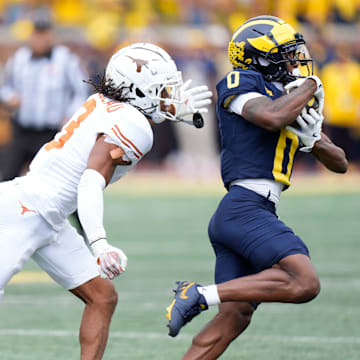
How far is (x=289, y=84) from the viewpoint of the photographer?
421 centimetres

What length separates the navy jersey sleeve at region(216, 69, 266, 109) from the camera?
13.8 feet

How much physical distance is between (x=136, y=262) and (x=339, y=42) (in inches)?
362

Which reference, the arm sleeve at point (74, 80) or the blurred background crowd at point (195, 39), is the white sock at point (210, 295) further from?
the blurred background crowd at point (195, 39)

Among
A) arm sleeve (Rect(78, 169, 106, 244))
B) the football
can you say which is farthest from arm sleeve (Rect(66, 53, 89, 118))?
arm sleeve (Rect(78, 169, 106, 244))

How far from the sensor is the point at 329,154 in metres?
4.50

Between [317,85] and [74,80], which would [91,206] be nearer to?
[317,85]

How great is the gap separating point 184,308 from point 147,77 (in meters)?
1.06

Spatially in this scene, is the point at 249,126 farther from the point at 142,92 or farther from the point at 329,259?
the point at 329,259

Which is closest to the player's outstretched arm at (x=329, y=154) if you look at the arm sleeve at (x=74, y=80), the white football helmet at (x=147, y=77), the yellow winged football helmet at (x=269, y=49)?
the yellow winged football helmet at (x=269, y=49)

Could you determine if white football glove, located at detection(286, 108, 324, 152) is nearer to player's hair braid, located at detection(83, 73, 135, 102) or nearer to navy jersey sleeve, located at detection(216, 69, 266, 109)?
navy jersey sleeve, located at detection(216, 69, 266, 109)

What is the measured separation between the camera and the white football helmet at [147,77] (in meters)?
4.27

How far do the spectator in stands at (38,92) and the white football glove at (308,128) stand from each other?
4532 millimetres

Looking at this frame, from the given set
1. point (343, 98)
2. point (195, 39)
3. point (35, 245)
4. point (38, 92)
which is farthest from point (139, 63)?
point (343, 98)

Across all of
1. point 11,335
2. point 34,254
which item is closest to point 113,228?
point 11,335
